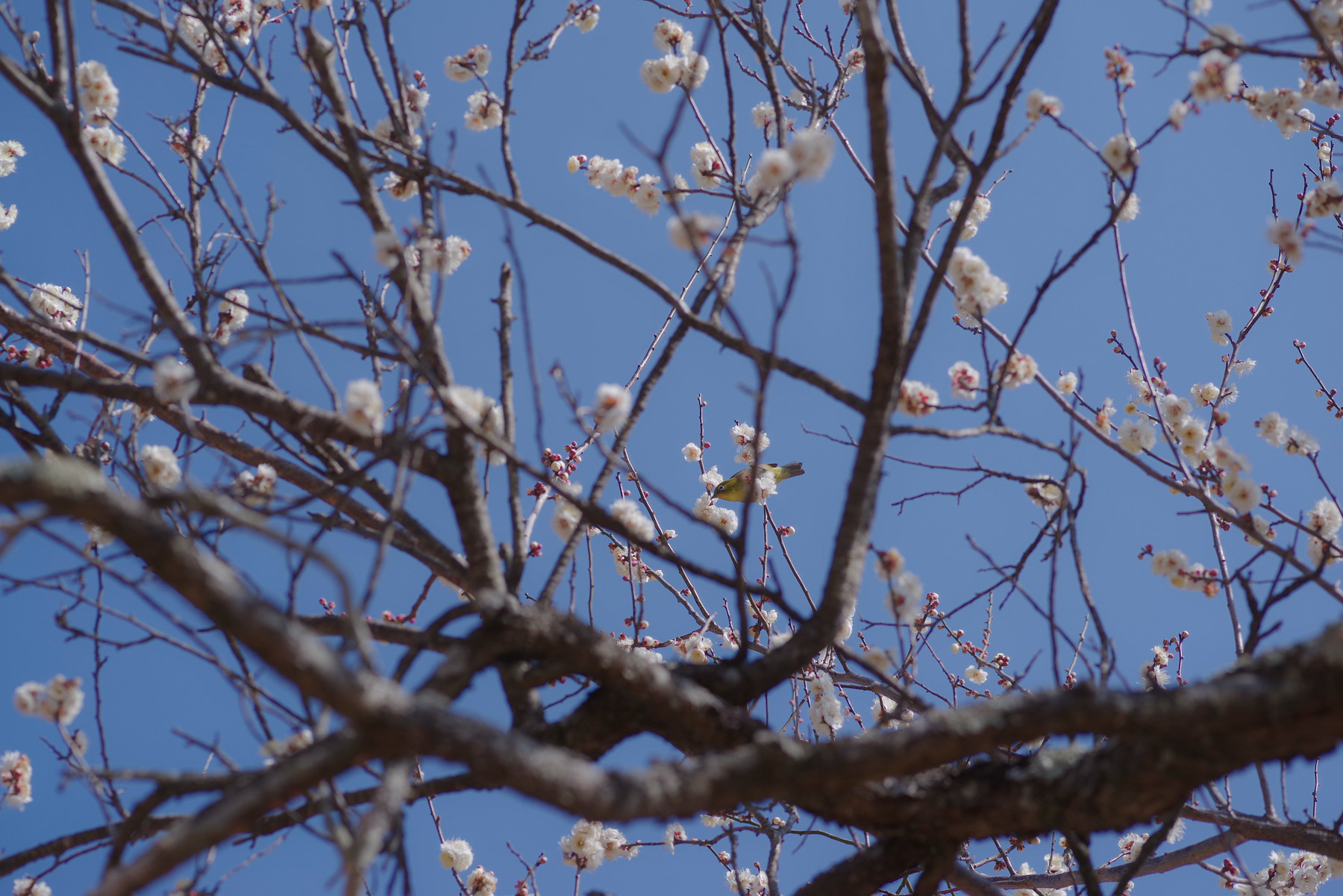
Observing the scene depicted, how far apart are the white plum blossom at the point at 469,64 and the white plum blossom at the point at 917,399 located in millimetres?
2030

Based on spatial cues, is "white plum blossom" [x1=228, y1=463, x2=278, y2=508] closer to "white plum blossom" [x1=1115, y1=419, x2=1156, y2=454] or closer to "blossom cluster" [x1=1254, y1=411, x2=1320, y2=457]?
"white plum blossom" [x1=1115, y1=419, x2=1156, y2=454]

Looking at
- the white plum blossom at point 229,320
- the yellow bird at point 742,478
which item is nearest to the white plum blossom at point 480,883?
the yellow bird at point 742,478

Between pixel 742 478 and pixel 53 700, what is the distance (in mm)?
2783

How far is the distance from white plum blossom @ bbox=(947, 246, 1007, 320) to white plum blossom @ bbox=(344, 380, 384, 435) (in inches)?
60.3

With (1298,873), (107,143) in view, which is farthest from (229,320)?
(1298,873)

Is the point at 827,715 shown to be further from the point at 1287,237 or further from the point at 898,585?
the point at 1287,237

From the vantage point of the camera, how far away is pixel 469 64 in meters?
3.16

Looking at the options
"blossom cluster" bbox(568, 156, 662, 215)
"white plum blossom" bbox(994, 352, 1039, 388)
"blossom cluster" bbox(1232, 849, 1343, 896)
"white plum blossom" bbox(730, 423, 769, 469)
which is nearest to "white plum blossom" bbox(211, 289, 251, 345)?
"blossom cluster" bbox(568, 156, 662, 215)

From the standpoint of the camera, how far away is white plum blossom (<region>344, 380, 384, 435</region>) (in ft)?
6.00

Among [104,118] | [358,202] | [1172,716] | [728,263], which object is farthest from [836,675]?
[104,118]

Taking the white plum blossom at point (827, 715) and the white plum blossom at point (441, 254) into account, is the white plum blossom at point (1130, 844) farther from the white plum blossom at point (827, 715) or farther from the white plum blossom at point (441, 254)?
the white plum blossom at point (441, 254)

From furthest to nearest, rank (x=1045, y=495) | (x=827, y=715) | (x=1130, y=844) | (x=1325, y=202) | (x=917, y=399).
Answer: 1. (x=1130, y=844)
2. (x=827, y=715)
3. (x=1325, y=202)
4. (x=1045, y=495)
5. (x=917, y=399)

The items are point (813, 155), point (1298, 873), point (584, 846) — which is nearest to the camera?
point (813, 155)

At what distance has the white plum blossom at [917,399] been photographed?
2.22 meters
